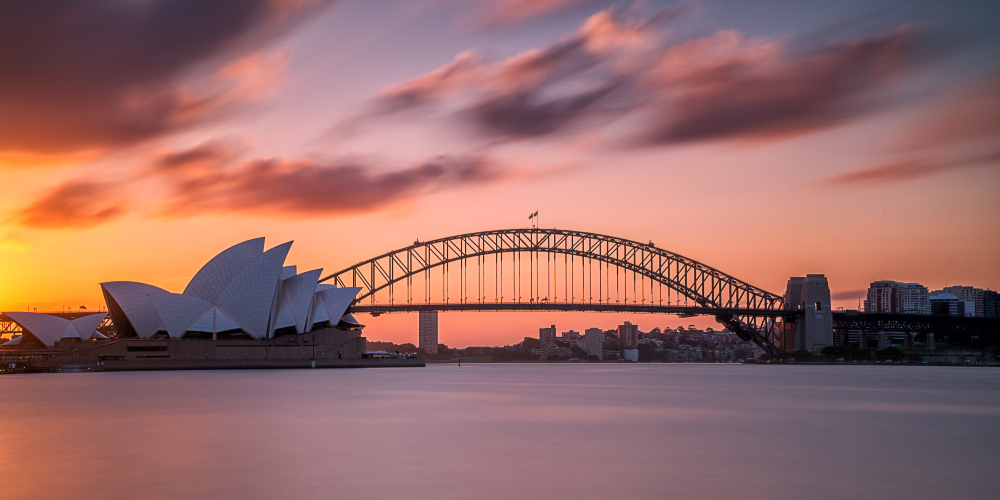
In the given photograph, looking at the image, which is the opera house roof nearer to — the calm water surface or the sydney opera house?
the sydney opera house

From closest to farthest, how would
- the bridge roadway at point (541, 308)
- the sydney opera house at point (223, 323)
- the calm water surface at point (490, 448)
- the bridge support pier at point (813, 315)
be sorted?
1. the calm water surface at point (490, 448)
2. the sydney opera house at point (223, 323)
3. the bridge roadway at point (541, 308)
4. the bridge support pier at point (813, 315)

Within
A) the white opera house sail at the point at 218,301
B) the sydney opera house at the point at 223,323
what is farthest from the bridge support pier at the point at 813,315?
the white opera house sail at the point at 218,301

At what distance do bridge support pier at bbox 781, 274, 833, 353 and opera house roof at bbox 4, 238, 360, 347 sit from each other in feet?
196

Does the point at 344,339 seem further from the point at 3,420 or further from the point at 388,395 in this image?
the point at 3,420

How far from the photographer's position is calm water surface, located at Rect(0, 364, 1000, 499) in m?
15.8

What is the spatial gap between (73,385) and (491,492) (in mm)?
42393

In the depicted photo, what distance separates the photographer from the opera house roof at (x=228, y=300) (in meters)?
74.8

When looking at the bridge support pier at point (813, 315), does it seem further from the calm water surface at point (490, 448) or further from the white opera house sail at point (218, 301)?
the calm water surface at point (490, 448)

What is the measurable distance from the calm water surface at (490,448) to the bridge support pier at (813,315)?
68.2 m

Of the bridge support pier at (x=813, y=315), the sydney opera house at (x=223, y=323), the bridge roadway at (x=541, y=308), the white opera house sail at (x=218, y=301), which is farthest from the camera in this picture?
the bridge support pier at (x=813, y=315)

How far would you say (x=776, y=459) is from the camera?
63.8 feet

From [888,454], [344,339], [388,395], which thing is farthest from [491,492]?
[344,339]

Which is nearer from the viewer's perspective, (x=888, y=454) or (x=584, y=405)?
(x=888, y=454)

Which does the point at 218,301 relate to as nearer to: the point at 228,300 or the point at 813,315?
the point at 228,300
